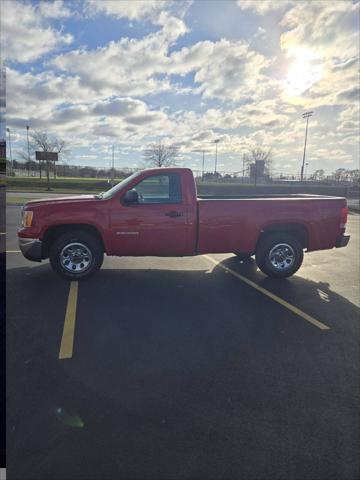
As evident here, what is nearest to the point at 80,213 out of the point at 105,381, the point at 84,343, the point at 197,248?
the point at 197,248

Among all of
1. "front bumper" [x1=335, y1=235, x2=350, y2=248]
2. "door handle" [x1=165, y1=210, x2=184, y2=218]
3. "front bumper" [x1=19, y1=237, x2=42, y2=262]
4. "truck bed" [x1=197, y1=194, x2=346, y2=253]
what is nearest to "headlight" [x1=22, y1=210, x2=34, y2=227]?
"front bumper" [x1=19, y1=237, x2=42, y2=262]

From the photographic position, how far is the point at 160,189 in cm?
555

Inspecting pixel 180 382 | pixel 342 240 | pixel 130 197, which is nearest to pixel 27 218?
pixel 130 197

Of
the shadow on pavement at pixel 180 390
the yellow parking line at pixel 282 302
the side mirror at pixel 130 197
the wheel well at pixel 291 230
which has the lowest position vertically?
the shadow on pavement at pixel 180 390

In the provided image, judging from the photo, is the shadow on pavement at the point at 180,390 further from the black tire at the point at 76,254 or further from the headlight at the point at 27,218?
the headlight at the point at 27,218

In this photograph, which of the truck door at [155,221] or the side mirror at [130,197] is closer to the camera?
the side mirror at [130,197]

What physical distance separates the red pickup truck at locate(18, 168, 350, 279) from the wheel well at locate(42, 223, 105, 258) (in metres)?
0.02

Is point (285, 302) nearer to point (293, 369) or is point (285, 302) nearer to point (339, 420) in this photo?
point (293, 369)

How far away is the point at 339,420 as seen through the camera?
2398 mm

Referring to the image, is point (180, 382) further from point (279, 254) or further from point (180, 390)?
point (279, 254)

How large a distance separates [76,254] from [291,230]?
4.00 metres

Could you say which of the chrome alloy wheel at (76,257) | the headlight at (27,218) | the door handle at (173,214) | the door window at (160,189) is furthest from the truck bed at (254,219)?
the headlight at (27,218)

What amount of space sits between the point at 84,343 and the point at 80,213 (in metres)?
2.51

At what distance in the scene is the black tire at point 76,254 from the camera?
17.1ft
